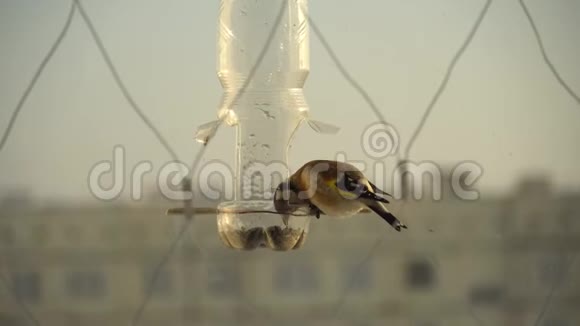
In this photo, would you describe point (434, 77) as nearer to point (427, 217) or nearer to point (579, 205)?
point (427, 217)

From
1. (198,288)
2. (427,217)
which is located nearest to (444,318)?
(427,217)

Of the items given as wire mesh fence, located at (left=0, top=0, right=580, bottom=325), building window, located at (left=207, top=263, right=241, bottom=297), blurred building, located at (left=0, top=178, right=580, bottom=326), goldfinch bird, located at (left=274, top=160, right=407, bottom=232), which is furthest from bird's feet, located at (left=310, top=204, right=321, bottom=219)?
building window, located at (left=207, top=263, right=241, bottom=297)

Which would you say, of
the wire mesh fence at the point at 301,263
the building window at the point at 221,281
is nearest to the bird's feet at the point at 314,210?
the wire mesh fence at the point at 301,263

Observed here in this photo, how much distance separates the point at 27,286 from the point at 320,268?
1.51ft

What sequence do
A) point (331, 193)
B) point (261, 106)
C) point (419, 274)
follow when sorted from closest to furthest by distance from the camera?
point (331, 193) < point (261, 106) < point (419, 274)

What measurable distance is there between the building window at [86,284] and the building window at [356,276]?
0.39 meters

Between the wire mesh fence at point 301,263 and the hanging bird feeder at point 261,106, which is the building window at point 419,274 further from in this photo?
the hanging bird feeder at point 261,106

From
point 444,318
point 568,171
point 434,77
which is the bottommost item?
point 444,318

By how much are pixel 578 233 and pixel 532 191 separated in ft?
0.39

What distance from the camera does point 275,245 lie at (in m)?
0.85

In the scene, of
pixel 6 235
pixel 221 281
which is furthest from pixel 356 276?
pixel 6 235

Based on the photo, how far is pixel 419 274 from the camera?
1407mm

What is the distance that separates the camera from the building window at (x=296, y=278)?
1363 millimetres

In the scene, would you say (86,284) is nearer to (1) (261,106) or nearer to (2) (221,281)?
(2) (221,281)
